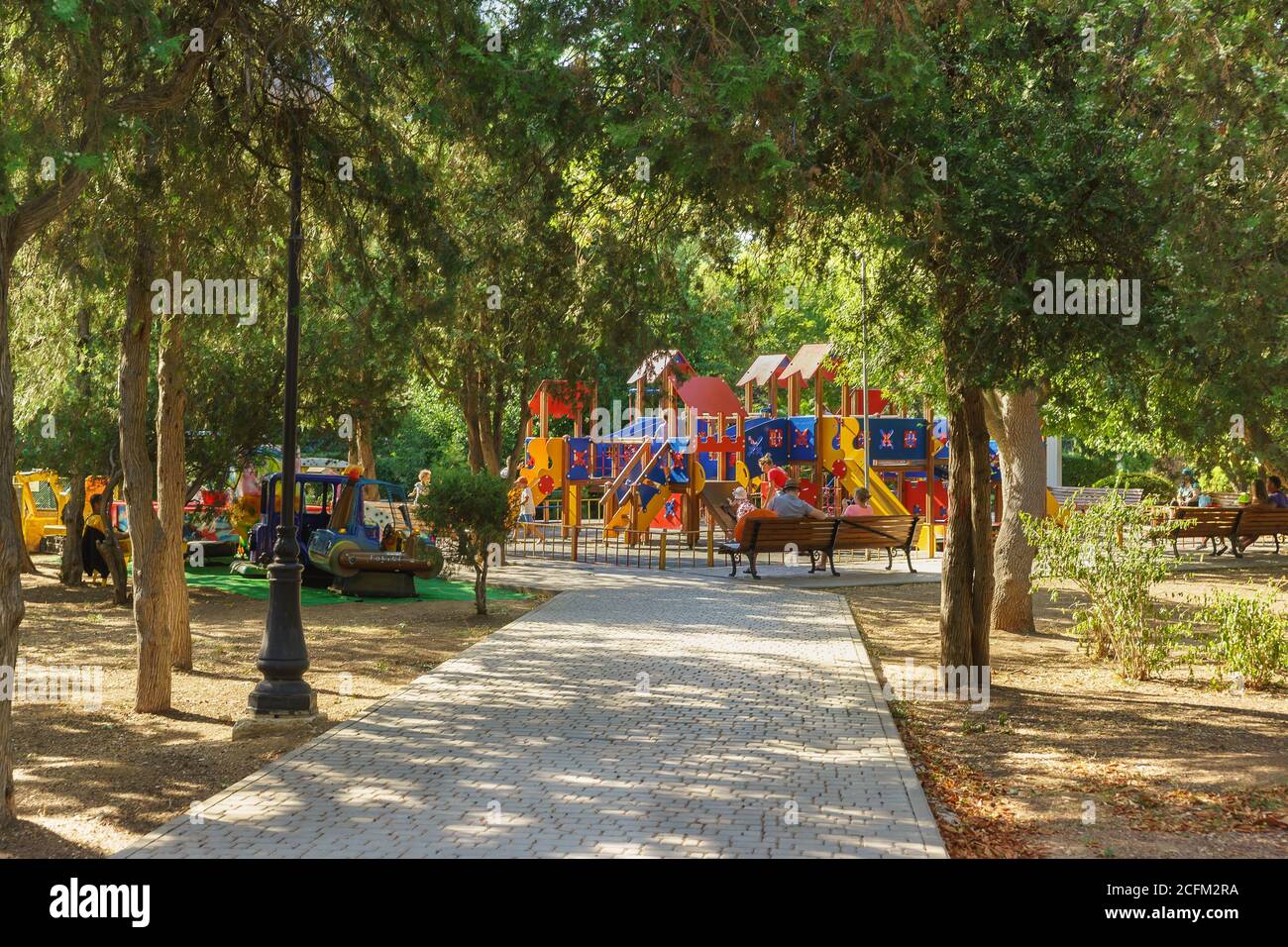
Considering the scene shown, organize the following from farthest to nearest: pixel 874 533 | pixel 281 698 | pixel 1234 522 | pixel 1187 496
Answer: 1. pixel 1187 496
2. pixel 1234 522
3. pixel 874 533
4. pixel 281 698

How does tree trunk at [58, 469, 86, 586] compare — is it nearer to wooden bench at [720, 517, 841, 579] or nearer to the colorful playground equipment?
the colorful playground equipment

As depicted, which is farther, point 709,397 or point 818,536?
point 709,397

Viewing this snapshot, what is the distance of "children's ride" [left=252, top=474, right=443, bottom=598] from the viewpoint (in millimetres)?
20500

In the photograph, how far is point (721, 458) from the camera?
3048cm

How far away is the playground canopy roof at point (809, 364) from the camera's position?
30281 millimetres

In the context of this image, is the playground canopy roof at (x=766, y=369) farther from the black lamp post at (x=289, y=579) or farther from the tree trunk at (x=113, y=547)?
the black lamp post at (x=289, y=579)

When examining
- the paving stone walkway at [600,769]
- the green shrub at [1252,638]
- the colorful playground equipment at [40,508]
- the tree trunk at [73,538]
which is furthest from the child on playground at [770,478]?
the colorful playground equipment at [40,508]

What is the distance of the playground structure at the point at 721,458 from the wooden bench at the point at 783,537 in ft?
11.3

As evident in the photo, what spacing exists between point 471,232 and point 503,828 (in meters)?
5.88

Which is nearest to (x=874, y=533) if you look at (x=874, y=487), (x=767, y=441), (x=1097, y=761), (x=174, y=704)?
(x=767, y=441)

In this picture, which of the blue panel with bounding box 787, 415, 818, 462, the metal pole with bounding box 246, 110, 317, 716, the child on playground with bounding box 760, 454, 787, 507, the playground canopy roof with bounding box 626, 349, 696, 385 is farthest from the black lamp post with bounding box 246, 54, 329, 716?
the blue panel with bounding box 787, 415, 818, 462

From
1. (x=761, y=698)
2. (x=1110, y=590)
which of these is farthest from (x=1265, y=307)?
(x=761, y=698)

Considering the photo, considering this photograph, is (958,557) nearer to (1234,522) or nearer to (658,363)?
(658,363)

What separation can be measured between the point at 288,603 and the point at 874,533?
47.4 ft
